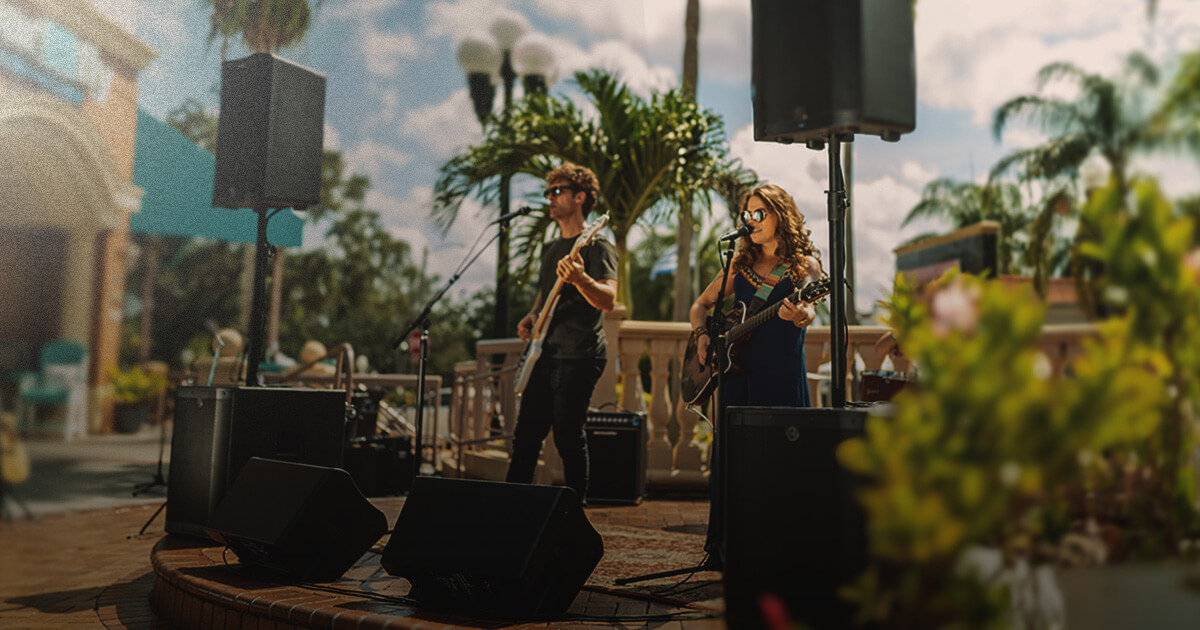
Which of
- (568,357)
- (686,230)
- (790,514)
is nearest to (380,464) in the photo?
(568,357)

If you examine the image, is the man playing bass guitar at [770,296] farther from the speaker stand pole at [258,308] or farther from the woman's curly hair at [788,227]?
the speaker stand pole at [258,308]

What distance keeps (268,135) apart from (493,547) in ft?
7.56

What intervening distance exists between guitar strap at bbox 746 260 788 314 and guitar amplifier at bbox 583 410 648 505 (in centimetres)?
195

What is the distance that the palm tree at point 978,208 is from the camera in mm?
20250

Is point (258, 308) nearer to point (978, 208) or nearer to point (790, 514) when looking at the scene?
point (790, 514)

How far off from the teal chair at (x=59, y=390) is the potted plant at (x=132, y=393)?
36 centimetres

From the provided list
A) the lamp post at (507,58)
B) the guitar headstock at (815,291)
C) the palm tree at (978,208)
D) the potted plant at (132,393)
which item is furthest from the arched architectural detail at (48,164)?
the palm tree at (978,208)

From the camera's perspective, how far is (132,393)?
4.38m

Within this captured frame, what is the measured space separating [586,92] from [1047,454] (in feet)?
23.3

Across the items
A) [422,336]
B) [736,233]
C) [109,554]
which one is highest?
[736,233]

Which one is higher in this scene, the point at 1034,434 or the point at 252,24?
the point at 252,24

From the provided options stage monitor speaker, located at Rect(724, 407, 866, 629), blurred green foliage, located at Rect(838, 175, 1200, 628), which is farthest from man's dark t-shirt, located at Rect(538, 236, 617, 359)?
blurred green foliage, located at Rect(838, 175, 1200, 628)

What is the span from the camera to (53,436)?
346cm

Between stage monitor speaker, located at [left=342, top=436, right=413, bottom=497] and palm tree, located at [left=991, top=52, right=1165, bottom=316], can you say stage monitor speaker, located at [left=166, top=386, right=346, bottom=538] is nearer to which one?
stage monitor speaker, located at [left=342, top=436, right=413, bottom=497]
